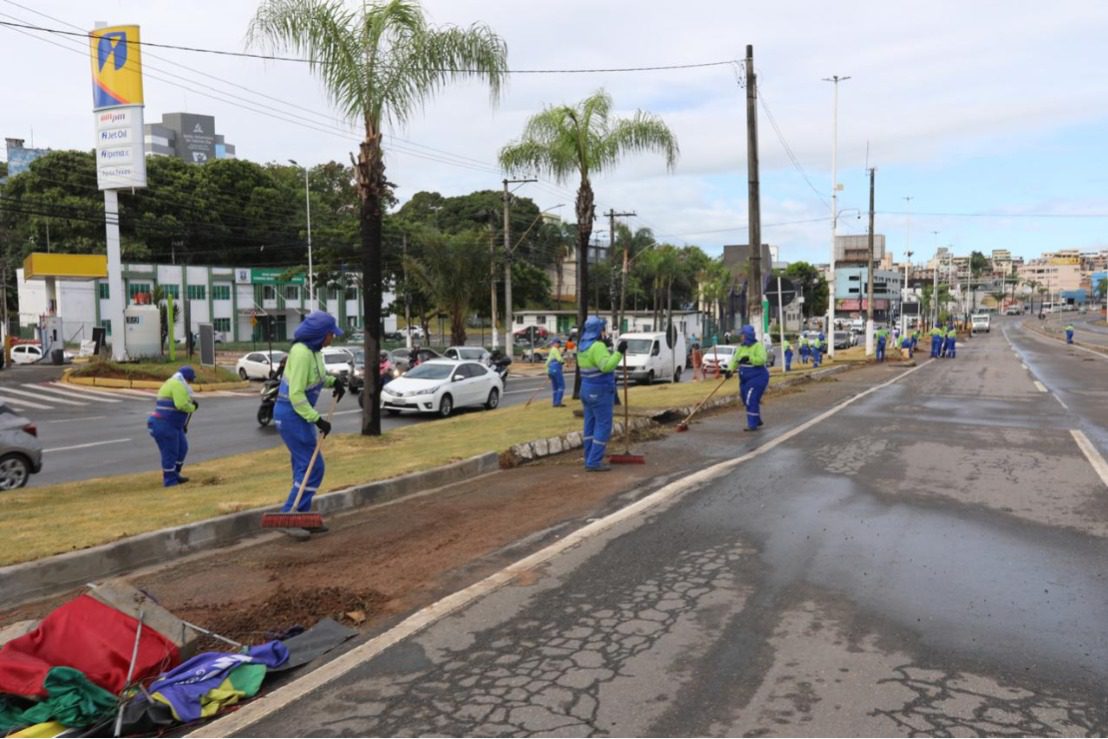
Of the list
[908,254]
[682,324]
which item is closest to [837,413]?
[682,324]

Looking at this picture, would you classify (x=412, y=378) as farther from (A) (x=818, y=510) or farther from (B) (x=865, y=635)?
(B) (x=865, y=635)

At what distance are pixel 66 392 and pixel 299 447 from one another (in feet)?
86.4

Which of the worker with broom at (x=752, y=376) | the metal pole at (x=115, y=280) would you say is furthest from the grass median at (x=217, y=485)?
the metal pole at (x=115, y=280)

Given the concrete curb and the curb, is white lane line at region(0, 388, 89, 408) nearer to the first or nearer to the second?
the curb

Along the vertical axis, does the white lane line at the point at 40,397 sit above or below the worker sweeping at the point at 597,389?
below

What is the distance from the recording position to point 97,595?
14.2ft

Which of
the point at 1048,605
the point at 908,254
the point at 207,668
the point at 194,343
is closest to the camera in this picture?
the point at 207,668

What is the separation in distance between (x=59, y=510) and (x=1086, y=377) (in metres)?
28.3

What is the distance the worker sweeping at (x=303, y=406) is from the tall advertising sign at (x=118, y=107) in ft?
102

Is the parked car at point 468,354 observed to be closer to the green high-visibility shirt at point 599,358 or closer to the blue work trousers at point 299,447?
the green high-visibility shirt at point 599,358

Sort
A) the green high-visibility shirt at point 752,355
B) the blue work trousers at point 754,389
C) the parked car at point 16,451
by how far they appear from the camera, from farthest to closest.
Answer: the blue work trousers at point 754,389
the green high-visibility shirt at point 752,355
the parked car at point 16,451

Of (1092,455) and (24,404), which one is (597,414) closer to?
(1092,455)

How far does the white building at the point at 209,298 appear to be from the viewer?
179 ft

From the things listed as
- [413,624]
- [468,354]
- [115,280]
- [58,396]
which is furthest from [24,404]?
[413,624]
